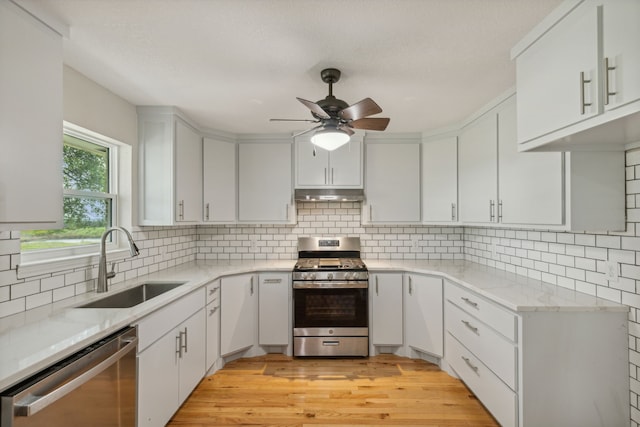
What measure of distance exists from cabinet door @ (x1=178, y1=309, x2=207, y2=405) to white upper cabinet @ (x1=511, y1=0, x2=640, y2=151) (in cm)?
249

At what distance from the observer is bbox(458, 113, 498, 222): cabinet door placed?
8.71 ft

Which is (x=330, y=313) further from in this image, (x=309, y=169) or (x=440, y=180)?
(x=440, y=180)

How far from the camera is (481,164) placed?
9.32ft

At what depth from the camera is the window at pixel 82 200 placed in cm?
198

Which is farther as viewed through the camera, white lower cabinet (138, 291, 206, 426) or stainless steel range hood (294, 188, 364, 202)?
stainless steel range hood (294, 188, 364, 202)

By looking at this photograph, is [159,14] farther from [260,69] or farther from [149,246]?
[149,246]

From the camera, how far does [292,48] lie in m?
1.82

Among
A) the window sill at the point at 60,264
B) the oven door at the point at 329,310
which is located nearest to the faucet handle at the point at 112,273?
the window sill at the point at 60,264

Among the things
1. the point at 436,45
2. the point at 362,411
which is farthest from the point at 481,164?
the point at 362,411

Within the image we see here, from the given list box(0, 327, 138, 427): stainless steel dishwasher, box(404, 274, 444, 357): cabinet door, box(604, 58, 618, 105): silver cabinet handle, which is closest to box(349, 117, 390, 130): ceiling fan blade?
box(604, 58, 618, 105): silver cabinet handle

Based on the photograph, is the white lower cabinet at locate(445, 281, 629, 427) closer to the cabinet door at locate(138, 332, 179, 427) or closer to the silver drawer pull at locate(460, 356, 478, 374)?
the silver drawer pull at locate(460, 356, 478, 374)

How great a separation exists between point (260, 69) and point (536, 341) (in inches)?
90.7

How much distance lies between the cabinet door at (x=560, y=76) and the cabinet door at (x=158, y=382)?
7.96ft

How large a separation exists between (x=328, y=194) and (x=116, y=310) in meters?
2.24
